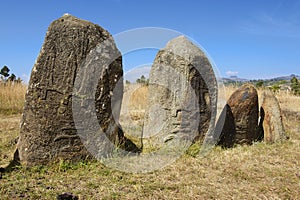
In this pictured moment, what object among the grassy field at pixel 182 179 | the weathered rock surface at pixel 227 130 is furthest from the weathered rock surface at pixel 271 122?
the weathered rock surface at pixel 227 130

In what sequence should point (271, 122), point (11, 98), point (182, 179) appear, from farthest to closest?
1. point (11, 98)
2. point (271, 122)
3. point (182, 179)

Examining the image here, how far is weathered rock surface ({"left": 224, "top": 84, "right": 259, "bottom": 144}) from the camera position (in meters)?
5.86

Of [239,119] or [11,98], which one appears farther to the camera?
[11,98]

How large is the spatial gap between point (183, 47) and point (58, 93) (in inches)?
97.7

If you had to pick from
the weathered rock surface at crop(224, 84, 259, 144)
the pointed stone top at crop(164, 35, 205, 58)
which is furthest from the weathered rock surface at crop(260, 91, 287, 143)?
the pointed stone top at crop(164, 35, 205, 58)

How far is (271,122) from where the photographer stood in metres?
6.26

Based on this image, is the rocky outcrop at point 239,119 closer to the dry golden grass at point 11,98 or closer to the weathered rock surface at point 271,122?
the weathered rock surface at point 271,122

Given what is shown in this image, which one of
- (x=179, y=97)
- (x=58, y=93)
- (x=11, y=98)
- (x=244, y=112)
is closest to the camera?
(x=58, y=93)

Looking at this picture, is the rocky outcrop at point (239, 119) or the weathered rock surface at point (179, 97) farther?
the rocky outcrop at point (239, 119)

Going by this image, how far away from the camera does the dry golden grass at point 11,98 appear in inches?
423

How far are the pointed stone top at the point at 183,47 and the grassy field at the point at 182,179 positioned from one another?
69.7 inches

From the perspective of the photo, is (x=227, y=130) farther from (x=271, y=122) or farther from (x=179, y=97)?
(x=179, y=97)

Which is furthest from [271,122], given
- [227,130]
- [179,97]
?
[179,97]

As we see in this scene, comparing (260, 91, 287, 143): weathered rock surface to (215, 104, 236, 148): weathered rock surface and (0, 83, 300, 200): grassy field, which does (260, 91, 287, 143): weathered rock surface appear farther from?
(215, 104, 236, 148): weathered rock surface
